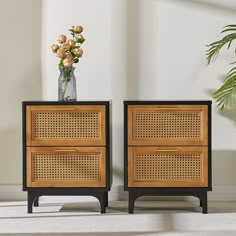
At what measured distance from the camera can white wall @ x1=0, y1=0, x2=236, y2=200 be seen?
423cm

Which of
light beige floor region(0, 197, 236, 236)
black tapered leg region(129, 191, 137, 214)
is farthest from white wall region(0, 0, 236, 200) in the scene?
black tapered leg region(129, 191, 137, 214)

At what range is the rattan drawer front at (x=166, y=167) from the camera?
3.77m

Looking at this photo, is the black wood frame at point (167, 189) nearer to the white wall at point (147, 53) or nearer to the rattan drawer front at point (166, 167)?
the rattan drawer front at point (166, 167)

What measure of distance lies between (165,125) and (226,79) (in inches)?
27.6

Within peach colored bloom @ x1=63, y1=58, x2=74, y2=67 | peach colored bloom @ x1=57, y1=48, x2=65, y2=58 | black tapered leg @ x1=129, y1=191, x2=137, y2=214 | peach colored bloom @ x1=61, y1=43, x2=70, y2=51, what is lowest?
black tapered leg @ x1=129, y1=191, x2=137, y2=214

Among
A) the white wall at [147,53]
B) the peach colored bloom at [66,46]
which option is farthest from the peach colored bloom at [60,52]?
the white wall at [147,53]

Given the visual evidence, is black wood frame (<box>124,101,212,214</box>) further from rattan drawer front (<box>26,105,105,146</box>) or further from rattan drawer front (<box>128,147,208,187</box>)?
rattan drawer front (<box>26,105,105,146</box>)

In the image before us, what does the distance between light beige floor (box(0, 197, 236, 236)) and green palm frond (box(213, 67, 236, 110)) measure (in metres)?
0.68

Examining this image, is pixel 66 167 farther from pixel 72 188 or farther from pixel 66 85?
pixel 66 85

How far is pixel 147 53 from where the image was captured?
4.26 m

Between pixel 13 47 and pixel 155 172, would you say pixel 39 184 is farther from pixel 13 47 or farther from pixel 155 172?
pixel 13 47

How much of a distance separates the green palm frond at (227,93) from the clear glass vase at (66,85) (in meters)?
0.92

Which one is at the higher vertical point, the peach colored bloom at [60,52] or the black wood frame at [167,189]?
the peach colored bloom at [60,52]

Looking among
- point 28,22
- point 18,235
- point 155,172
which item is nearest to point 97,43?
point 28,22
